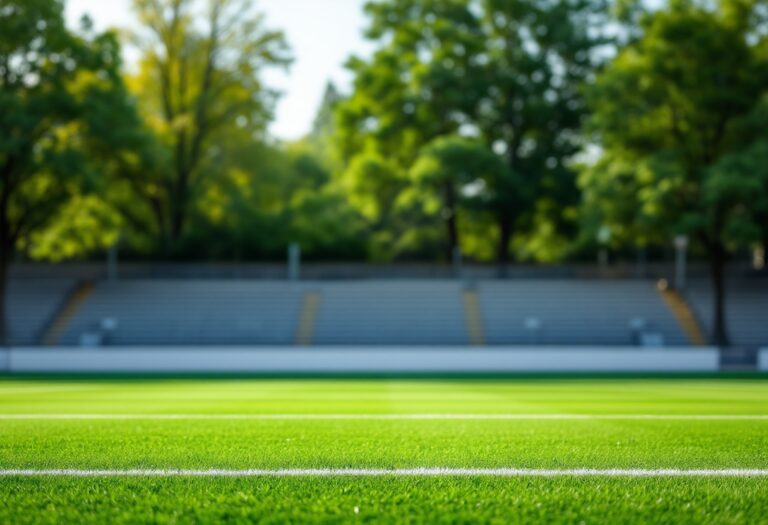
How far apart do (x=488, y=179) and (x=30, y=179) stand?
70.2ft

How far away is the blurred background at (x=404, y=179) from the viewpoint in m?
31.3

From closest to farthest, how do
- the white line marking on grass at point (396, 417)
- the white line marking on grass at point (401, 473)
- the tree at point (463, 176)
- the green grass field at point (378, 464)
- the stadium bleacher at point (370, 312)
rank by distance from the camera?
the green grass field at point (378, 464) → the white line marking on grass at point (401, 473) → the white line marking on grass at point (396, 417) → the stadium bleacher at point (370, 312) → the tree at point (463, 176)

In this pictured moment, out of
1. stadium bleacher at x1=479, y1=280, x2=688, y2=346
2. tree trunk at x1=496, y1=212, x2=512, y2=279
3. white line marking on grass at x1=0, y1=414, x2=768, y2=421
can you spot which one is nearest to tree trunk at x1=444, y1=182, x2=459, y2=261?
tree trunk at x1=496, y1=212, x2=512, y2=279

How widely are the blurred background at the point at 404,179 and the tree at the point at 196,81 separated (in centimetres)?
12

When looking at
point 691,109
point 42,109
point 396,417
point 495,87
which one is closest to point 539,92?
point 495,87

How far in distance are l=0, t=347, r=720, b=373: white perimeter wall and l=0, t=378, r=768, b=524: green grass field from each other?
1498cm

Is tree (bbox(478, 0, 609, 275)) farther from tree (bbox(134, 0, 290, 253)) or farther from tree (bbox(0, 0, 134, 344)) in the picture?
tree (bbox(0, 0, 134, 344))

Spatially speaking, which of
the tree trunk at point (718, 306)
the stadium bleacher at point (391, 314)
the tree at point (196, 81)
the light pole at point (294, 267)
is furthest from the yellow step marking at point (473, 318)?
the tree at point (196, 81)

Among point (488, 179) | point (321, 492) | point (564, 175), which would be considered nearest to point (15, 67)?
point (488, 179)

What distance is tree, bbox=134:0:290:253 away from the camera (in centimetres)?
4228

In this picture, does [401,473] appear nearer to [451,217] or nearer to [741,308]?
[741,308]

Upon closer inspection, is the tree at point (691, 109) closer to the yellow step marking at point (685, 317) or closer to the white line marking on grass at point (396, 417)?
the yellow step marking at point (685, 317)

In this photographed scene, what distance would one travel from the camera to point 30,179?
105 feet

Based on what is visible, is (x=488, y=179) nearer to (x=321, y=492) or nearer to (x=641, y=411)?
(x=641, y=411)
